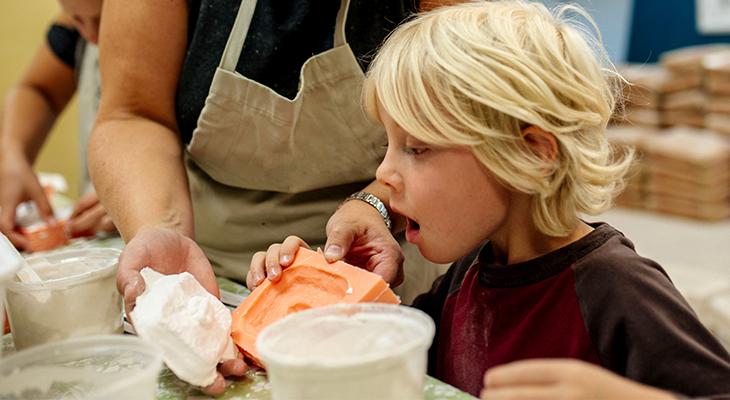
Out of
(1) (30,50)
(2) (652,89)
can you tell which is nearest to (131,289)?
(1) (30,50)

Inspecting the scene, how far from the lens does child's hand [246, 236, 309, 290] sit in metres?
1.08

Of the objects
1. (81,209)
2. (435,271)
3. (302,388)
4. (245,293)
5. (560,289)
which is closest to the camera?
(302,388)

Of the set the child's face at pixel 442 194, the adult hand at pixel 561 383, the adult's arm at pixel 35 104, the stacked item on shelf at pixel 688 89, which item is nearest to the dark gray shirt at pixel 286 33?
the child's face at pixel 442 194

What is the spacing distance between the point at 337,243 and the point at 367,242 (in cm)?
10

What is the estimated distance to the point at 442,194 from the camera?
1.03 metres

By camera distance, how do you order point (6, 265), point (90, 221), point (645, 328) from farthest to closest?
point (90, 221) → point (645, 328) → point (6, 265)

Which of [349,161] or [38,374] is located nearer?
[38,374]

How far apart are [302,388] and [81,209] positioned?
1.44 meters

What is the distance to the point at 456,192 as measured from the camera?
40.6 inches

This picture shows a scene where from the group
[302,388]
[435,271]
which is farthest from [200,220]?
[302,388]

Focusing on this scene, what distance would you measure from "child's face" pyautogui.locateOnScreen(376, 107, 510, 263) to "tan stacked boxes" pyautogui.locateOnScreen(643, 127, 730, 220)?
3227 millimetres

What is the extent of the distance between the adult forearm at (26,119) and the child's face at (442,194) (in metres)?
1.69

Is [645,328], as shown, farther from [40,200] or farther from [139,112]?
[40,200]

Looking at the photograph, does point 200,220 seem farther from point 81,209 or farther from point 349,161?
point 81,209
